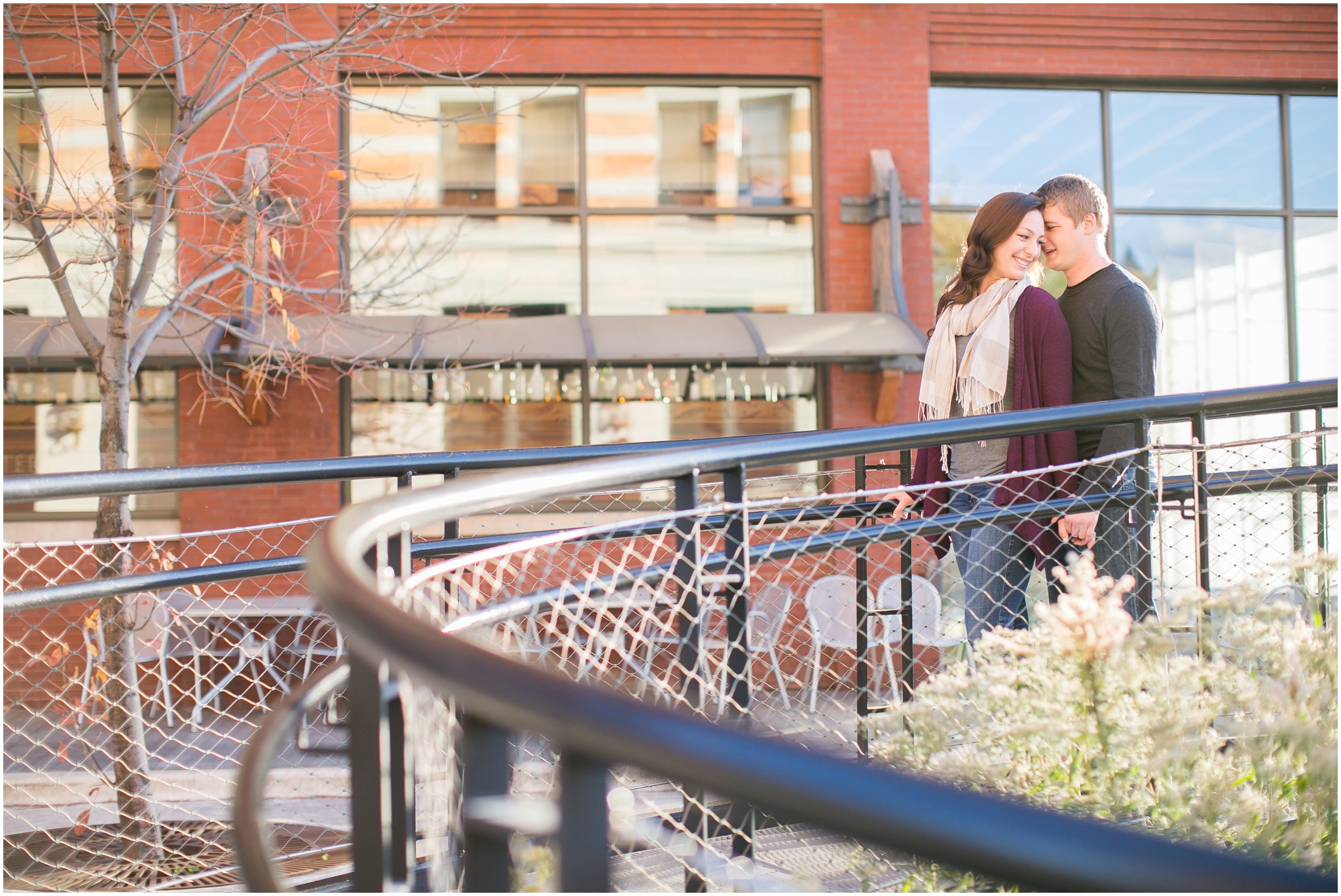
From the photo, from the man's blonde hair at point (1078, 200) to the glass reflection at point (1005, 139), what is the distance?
196 inches

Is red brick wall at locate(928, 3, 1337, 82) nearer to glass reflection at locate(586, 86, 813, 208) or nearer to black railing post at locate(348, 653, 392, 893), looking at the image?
glass reflection at locate(586, 86, 813, 208)

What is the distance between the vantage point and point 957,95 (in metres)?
8.23

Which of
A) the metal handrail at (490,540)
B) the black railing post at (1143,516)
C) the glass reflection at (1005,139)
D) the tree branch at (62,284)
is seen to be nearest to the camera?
the metal handrail at (490,540)

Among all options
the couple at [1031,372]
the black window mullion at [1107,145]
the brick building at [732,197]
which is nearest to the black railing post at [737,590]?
the couple at [1031,372]

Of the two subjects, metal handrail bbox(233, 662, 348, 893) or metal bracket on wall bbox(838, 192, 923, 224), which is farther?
metal bracket on wall bbox(838, 192, 923, 224)

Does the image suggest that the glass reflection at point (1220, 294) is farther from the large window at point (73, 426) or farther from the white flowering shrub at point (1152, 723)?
the large window at point (73, 426)

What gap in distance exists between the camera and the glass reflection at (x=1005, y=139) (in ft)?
26.9

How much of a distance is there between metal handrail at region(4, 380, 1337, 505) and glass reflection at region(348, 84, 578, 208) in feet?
16.7

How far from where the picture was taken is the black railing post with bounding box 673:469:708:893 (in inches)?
82.5

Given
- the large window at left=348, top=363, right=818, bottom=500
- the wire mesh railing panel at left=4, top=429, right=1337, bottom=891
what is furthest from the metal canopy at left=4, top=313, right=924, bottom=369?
Result: the wire mesh railing panel at left=4, top=429, right=1337, bottom=891

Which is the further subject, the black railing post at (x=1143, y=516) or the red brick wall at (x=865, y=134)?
the red brick wall at (x=865, y=134)

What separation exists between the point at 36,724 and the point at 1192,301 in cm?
930

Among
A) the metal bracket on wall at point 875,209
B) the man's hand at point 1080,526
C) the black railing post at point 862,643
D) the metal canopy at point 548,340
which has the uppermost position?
the metal bracket on wall at point 875,209

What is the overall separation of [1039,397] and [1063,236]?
590mm
